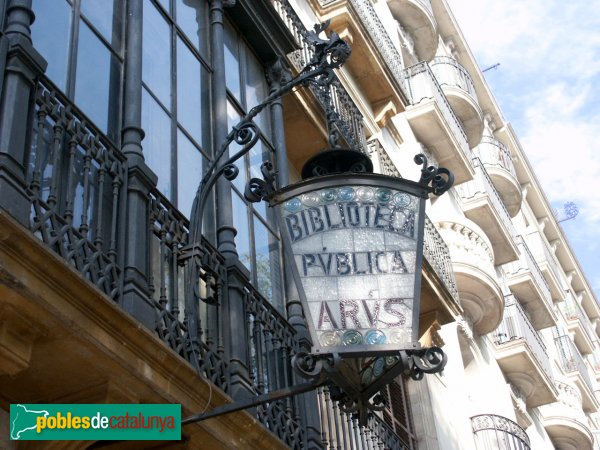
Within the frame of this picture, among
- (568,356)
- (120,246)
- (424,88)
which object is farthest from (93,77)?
(568,356)

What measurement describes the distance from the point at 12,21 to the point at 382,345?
9.28 ft

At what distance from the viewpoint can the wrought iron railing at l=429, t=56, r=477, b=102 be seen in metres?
25.8

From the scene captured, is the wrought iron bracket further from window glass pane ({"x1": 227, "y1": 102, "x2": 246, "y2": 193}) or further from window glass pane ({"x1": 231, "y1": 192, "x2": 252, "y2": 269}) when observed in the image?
window glass pane ({"x1": 227, "y1": 102, "x2": 246, "y2": 193})

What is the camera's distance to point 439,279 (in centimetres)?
1503

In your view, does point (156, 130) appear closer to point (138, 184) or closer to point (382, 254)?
point (138, 184)

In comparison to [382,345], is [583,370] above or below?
above

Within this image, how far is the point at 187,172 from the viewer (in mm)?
8609

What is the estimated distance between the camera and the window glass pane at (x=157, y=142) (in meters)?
8.12

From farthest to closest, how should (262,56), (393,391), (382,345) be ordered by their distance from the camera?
(393,391), (262,56), (382,345)

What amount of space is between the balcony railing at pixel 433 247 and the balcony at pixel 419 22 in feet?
26.7

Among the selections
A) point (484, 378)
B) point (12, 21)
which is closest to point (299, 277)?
point (12, 21)

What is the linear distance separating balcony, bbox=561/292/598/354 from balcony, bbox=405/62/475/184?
538 inches

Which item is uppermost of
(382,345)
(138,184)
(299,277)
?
(138,184)

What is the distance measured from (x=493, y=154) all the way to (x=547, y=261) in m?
6.27
